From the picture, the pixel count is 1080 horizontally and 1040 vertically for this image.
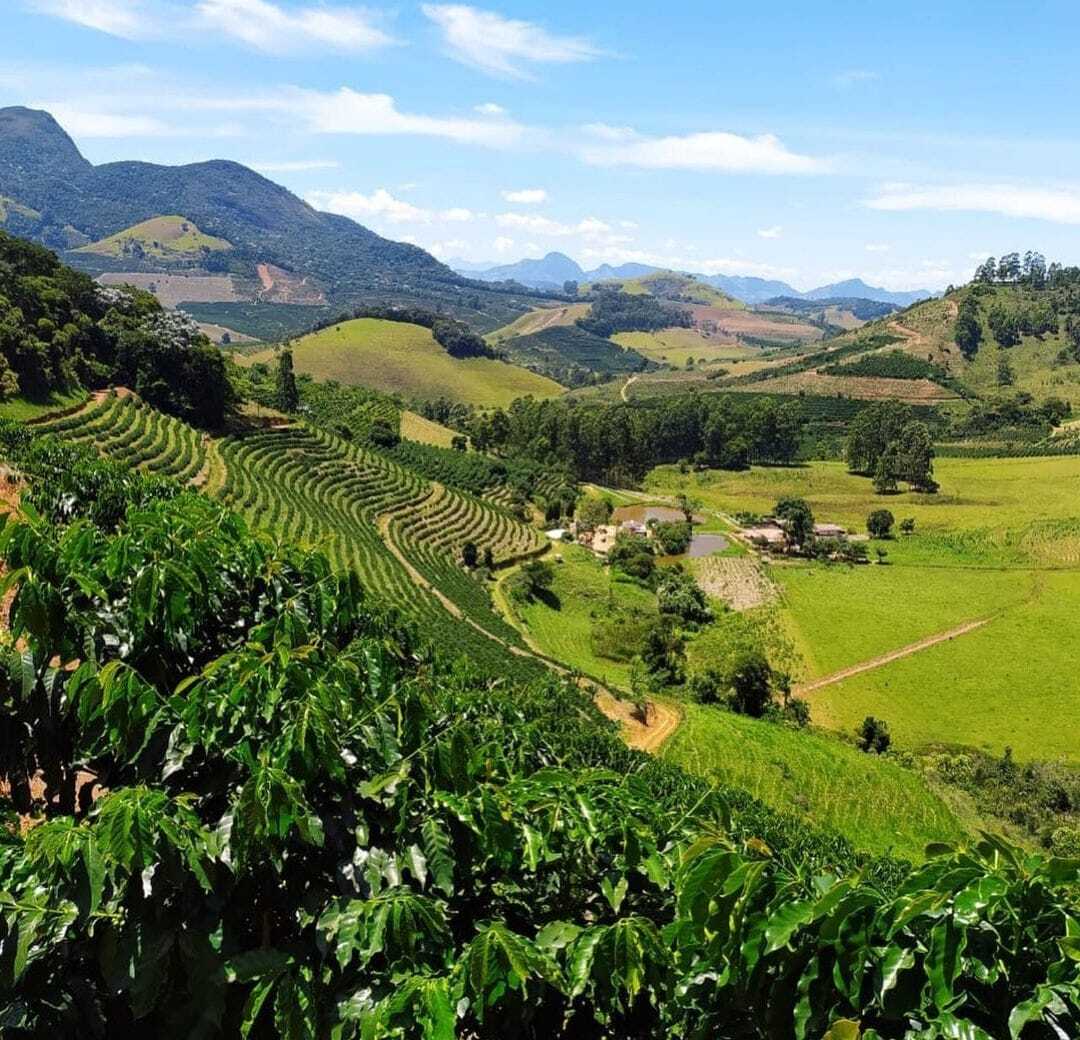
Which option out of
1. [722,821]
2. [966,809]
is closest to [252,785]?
[722,821]

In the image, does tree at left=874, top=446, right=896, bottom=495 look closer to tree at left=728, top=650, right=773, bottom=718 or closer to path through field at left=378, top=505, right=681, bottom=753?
tree at left=728, top=650, right=773, bottom=718

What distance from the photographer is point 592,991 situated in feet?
14.4

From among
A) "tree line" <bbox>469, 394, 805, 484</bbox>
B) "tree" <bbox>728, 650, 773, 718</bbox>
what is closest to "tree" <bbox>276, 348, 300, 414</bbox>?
"tree line" <bbox>469, 394, 805, 484</bbox>

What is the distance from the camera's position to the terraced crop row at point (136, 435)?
153 feet

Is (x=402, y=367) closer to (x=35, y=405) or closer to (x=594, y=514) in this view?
(x=594, y=514)

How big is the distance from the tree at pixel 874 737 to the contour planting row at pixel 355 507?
1735 cm

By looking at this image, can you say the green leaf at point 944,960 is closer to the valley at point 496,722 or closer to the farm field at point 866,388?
the valley at point 496,722

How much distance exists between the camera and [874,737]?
131 ft

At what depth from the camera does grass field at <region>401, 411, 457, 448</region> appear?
105 m

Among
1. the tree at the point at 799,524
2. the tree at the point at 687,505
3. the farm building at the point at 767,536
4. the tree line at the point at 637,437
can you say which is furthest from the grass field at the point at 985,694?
the tree line at the point at 637,437

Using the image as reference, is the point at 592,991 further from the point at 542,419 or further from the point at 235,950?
the point at 542,419

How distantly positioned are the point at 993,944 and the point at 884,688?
4864 cm

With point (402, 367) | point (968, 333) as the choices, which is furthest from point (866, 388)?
point (402, 367)

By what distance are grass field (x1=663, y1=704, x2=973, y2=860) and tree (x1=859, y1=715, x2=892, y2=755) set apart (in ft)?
7.94
